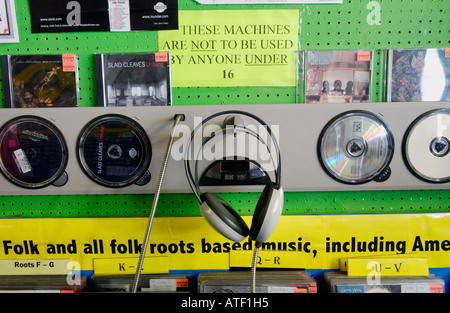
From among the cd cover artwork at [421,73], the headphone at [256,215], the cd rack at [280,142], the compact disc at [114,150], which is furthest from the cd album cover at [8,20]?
the cd cover artwork at [421,73]

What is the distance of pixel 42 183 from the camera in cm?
76

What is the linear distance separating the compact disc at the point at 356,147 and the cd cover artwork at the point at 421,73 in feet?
0.40

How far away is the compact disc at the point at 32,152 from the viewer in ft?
2.49

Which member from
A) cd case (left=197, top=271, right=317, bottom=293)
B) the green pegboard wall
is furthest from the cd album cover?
cd case (left=197, top=271, right=317, bottom=293)

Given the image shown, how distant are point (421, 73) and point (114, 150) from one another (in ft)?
2.59

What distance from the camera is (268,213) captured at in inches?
24.2

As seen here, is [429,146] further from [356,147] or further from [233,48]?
[233,48]

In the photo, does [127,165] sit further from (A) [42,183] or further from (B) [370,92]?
(B) [370,92]

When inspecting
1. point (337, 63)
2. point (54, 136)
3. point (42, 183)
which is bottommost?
point (42, 183)

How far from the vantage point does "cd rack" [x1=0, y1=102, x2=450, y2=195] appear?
74cm

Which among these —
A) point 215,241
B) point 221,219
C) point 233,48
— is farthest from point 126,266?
point 233,48

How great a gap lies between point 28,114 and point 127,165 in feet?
0.89

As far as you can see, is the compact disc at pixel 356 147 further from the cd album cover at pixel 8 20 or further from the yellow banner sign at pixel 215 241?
the cd album cover at pixel 8 20
